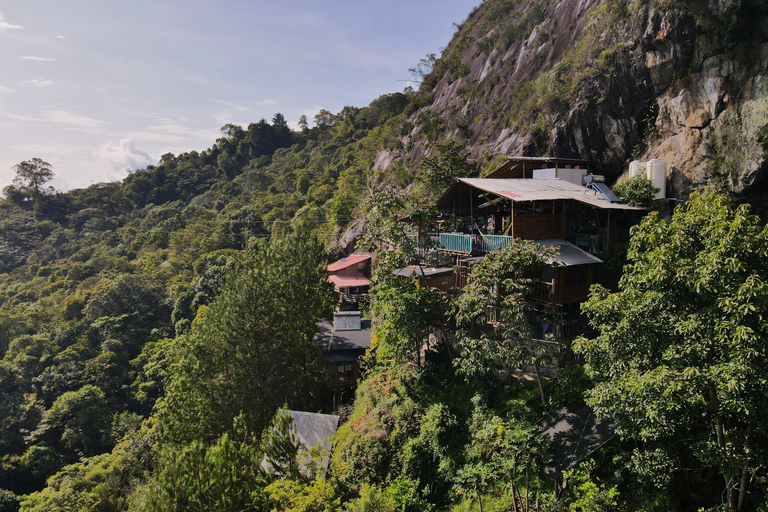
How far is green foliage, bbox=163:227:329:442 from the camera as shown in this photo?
17.7 metres

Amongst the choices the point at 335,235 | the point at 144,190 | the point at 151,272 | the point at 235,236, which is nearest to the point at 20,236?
the point at 144,190

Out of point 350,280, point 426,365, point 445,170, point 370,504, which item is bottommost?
point 370,504

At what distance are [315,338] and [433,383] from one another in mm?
9967

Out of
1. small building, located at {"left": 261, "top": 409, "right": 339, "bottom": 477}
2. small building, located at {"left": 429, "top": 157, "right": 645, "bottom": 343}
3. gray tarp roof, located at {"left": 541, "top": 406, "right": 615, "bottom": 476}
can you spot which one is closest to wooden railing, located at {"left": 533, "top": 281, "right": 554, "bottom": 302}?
small building, located at {"left": 429, "top": 157, "right": 645, "bottom": 343}

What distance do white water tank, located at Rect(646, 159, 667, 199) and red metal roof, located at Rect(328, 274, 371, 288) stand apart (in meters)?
18.6

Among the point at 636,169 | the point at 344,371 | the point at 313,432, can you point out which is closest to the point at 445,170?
the point at 636,169

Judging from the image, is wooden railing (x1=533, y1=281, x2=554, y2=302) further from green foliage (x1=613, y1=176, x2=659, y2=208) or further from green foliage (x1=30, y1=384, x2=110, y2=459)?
green foliage (x1=30, y1=384, x2=110, y2=459)

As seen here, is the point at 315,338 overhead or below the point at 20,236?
below

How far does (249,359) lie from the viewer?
18328 mm

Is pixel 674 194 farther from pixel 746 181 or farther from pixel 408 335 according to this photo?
pixel 408 335

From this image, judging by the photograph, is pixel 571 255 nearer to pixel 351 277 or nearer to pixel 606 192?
pixel 606 192

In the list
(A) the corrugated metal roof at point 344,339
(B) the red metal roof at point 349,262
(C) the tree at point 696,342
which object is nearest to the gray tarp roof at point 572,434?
(C) the tree at point 696,342

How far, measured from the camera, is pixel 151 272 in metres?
49.6

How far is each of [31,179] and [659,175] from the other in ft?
327
